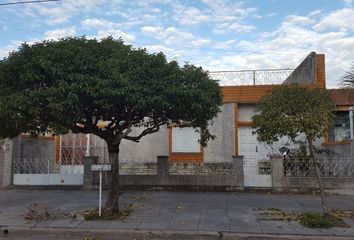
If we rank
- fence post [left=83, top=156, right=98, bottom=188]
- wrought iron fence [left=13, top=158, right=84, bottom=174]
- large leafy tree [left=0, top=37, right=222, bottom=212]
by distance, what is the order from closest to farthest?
large leafy tree [left=0, top=37, right=222, bottom=212], fence post [left=83, top=156, right=98, bottom=188], wrought iron fence [left=13, top=158, right=84, bottom=174]

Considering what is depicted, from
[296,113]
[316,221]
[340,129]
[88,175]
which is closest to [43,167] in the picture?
[88,175]

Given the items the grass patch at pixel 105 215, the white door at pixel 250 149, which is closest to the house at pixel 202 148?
the white door at pixel 250 149

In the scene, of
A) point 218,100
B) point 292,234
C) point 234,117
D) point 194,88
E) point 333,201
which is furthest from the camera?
point 234,117

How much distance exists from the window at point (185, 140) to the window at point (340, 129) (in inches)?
219

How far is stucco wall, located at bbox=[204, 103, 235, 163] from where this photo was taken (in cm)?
1867

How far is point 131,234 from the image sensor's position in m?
9.09

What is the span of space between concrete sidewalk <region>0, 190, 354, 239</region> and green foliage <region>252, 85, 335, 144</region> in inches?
81.8

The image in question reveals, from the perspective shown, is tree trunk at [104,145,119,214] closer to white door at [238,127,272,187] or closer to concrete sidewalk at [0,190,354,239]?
concrete sidewalk at [0,190,354,239]

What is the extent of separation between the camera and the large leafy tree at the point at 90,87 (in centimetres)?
913

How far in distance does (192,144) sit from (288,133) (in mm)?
8939

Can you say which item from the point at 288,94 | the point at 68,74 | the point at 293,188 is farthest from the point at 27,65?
the point at 293,188

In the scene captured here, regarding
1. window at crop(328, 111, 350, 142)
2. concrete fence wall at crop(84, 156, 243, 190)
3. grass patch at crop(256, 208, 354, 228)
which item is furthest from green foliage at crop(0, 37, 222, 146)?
window at crop(328, 111, 350, 142)

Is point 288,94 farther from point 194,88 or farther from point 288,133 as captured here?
point 194,88

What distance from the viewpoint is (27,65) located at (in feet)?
30.0
